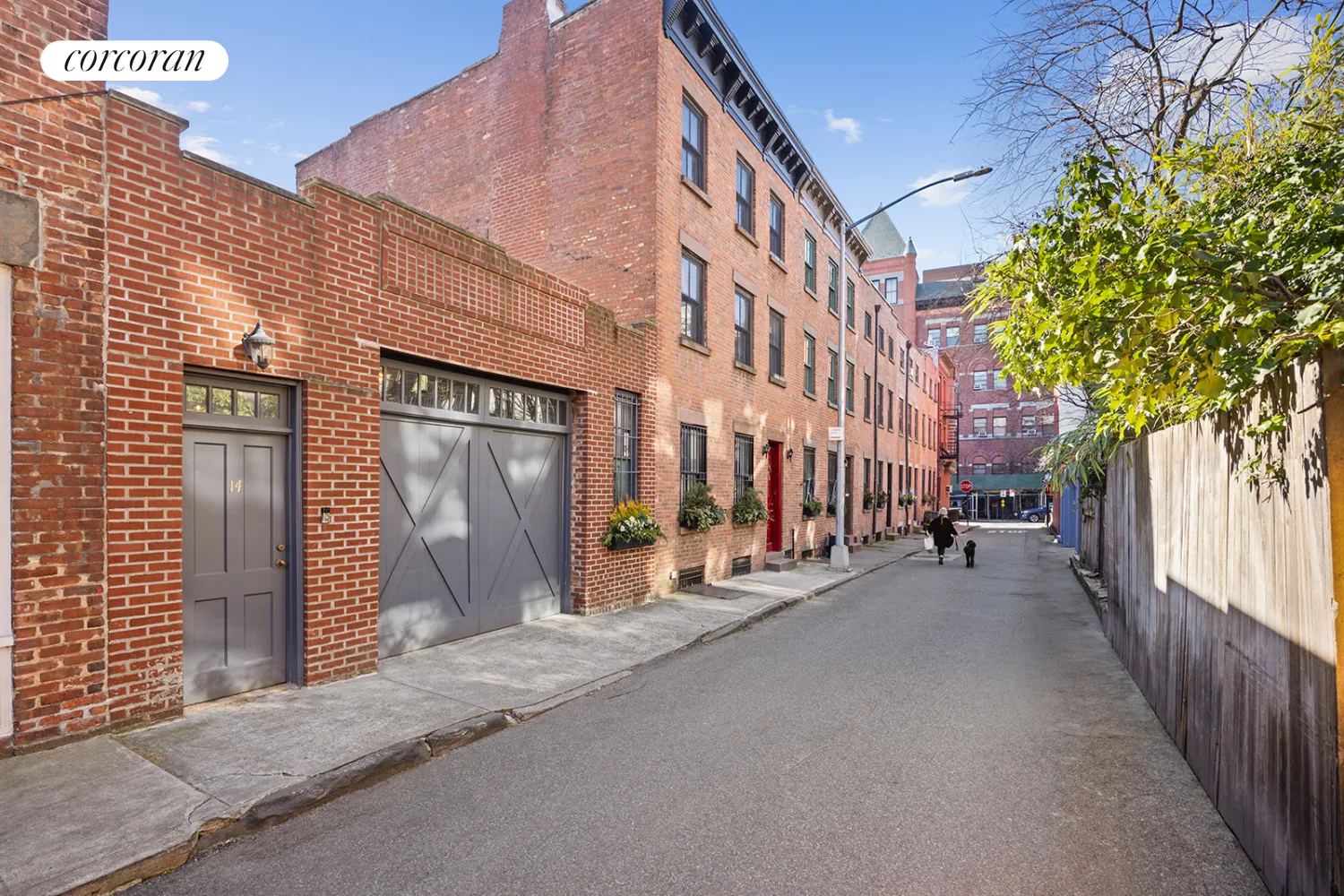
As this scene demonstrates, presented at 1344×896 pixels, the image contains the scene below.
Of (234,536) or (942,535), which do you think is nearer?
(234,536)

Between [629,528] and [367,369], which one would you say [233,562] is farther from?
[629,528]

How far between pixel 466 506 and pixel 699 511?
Answer: 5.46m

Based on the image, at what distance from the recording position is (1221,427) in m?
4.60

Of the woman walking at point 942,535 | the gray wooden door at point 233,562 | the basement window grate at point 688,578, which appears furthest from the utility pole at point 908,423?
the gray wooden door at point 233,562

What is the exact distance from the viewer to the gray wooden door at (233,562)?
5.83 metres

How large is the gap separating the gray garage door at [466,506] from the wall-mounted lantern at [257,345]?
155 cm

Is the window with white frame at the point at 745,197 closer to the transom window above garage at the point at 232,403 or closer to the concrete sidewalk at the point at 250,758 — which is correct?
the concrete sidewalk at the point at 250,758

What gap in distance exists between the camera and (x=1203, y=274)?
320cm

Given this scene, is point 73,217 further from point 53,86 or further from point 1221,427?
point 1221,427

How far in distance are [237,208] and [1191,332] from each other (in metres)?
6.94

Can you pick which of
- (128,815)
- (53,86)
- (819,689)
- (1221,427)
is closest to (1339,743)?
(1221,427)

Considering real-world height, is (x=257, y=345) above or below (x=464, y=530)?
above

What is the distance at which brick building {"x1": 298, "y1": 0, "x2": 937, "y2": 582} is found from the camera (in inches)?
499

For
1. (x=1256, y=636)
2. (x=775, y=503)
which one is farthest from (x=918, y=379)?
(x=1256, y=636)
